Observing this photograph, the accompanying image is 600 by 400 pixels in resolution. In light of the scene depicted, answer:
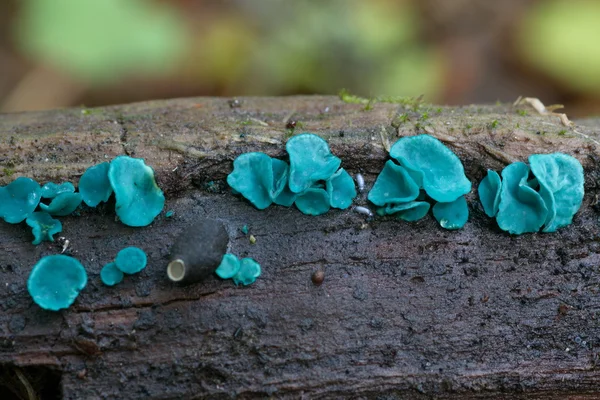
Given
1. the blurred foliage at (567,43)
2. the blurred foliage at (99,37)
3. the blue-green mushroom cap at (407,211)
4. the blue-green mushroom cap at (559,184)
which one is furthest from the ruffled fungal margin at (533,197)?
the blurred foliage at (99,37)

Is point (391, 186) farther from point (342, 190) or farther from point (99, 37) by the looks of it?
point (99, 37)

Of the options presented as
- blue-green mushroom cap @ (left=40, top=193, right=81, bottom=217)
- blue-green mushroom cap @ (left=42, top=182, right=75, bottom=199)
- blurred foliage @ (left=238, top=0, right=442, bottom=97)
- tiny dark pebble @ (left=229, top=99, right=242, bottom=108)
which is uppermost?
blurred foliage @ (left=238, top=0, right=442, bottom=97)

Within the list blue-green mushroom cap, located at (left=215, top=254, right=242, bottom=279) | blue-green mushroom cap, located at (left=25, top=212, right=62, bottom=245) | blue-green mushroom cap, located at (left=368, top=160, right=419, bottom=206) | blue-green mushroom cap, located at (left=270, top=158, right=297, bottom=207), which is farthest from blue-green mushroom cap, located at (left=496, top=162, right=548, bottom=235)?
blue-green mushroom cap, located at (left=25, top=212, right=62, bottom=245)

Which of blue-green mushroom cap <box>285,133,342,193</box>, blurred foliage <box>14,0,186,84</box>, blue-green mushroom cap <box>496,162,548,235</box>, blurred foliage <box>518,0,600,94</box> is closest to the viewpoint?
blue-green mushroom cap <box>285,133,342,193</box>

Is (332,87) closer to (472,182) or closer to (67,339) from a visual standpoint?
(472,182)

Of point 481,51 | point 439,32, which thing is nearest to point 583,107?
point 481,51

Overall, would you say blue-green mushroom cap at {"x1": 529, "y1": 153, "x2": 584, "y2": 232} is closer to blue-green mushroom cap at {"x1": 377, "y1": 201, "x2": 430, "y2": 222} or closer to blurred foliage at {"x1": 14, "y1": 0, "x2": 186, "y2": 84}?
blue-green mushroom cap at {"x1": 377, "y1": 201, "x2": 430, "y2": 222}
